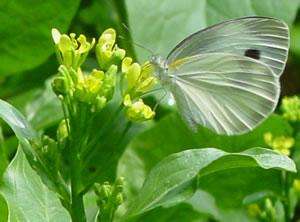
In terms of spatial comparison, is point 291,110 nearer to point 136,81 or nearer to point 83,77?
point 136,81

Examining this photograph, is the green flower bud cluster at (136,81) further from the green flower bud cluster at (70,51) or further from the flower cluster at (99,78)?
the green flower bud cluster at (70,51)

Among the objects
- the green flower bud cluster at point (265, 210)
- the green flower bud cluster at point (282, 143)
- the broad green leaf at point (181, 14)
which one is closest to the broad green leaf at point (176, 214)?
the green flower bud cluster at point (265, 210)

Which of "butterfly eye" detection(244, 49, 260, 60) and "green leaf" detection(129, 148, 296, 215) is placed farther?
"butterfly eye" detection(244, 49, 260, 60)

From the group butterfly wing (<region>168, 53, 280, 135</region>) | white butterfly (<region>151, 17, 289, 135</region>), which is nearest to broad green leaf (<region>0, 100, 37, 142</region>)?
white butterfly (<region>151, 17, 289, 135</region>)

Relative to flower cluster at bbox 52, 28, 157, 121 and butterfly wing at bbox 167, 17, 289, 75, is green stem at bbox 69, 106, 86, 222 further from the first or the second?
butterfly wing at bbox 167, 17, 289, 75

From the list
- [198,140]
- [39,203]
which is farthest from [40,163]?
[198,140]

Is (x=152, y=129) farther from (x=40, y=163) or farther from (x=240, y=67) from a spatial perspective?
(x=40, y=163)
